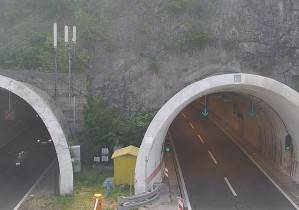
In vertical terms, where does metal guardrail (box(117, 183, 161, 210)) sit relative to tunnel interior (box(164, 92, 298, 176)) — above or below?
below

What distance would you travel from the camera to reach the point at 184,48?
28297mm

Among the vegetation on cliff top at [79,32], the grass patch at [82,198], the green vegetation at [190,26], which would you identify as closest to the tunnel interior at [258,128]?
the green vegetation at [190,26]

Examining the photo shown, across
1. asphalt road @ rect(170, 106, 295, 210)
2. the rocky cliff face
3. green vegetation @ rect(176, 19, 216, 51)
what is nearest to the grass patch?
asphalt road @ rect(170, 106, 295, 210)

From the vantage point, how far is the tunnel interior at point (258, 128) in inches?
977

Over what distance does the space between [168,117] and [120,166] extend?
3.81 m

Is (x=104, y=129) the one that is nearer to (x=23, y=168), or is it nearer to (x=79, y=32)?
(x=23, y=168)

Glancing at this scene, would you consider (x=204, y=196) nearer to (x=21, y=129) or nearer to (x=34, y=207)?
(x=34, y=207)

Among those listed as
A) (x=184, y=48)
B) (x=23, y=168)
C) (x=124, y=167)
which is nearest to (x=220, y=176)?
(x=124, y=167)

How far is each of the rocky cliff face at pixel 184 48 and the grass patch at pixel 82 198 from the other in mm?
5880

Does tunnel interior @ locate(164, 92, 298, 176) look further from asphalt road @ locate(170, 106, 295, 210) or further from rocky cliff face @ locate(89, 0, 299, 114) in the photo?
rocky cliff face @ locate(89, 0, 299, 114)

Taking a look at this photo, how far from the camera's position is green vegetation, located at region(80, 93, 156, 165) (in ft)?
81.0

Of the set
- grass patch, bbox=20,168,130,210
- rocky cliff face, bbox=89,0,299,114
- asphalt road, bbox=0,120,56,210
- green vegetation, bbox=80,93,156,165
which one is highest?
rocky cliff face, bbox=89,0,299,114

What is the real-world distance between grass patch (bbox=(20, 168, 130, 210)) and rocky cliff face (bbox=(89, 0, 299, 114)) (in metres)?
5.88

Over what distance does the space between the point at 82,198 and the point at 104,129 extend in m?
5.59
